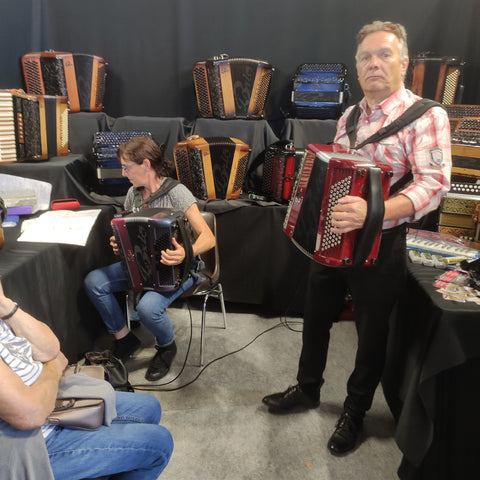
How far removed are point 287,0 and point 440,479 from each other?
3.11 meters

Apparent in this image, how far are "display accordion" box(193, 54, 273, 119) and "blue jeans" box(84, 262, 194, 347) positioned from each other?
1.38 meters

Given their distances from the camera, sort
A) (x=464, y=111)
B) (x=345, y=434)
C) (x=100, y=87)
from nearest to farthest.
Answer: (x=345, y=434) < (x=464, y=111) < (x=100, y=87)

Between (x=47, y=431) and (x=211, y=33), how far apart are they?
2991 mm

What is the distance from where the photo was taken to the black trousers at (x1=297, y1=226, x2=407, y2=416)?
1443 millimetres

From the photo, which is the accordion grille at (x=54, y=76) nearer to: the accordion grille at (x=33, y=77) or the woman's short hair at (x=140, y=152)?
the accordion grille at (x=33, y=77)

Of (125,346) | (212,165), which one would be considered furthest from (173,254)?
(212,165)

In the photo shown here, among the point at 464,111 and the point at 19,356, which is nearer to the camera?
the point at 19,356

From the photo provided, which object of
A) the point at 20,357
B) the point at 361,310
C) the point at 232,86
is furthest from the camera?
the point at 232,86

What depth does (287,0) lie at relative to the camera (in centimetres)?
302

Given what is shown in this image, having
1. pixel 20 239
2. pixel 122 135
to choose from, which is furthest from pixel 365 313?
pixel 122 135

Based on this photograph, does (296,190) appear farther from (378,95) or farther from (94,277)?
(94,277)

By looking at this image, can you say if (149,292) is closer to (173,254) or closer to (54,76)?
(173,254)

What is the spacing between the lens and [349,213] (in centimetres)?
124

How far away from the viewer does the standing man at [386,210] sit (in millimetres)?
1294
